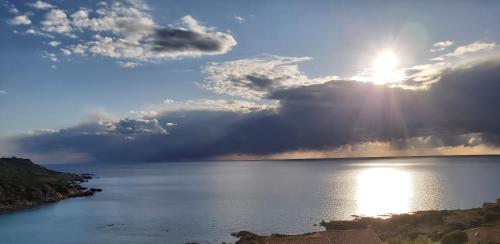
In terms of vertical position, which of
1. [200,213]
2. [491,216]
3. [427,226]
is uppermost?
[491,216]

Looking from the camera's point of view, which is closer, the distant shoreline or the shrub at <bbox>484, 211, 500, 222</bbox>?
the distant shoreline

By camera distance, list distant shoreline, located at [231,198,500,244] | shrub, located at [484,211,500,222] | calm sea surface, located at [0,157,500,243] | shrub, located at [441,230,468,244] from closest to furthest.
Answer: shrub, located at [441,230,468,244] < distant shoreline, located at [231,198,500,244] < shrub, located at [484,211,500,222] < calm sea surface, located at [0,157,500,243]

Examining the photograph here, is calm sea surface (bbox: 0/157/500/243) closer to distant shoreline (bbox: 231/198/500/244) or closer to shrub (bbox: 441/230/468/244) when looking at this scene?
distant shoreline (bbox: 231/198/500/244)

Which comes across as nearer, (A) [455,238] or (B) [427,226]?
(A) [455,238]

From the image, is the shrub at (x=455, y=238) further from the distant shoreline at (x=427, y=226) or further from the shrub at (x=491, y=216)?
the shrub at (x=491, y=216)

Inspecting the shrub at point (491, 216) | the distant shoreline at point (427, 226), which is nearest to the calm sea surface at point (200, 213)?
the distant shoreline at point (427, 226)

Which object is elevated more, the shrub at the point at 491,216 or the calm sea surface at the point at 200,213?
the shrub at the point at 491,216

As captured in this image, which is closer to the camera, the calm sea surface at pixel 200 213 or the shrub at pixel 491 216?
the shrub at pixel 491 216

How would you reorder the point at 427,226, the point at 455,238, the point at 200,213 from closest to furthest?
1. the point at 455,238
2. the point at 427,226
3. the point at 200,213

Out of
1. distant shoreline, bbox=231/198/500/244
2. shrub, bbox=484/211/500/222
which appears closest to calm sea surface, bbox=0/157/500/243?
distant shoreline, bbox=231/198/500/244

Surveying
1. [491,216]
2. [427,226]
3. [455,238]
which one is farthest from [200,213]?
[455,238]

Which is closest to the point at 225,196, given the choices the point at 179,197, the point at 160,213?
the point at 179,197

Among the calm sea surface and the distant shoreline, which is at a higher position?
the distant shoreline

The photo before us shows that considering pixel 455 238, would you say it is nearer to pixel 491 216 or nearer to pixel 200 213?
pixel 491 216
